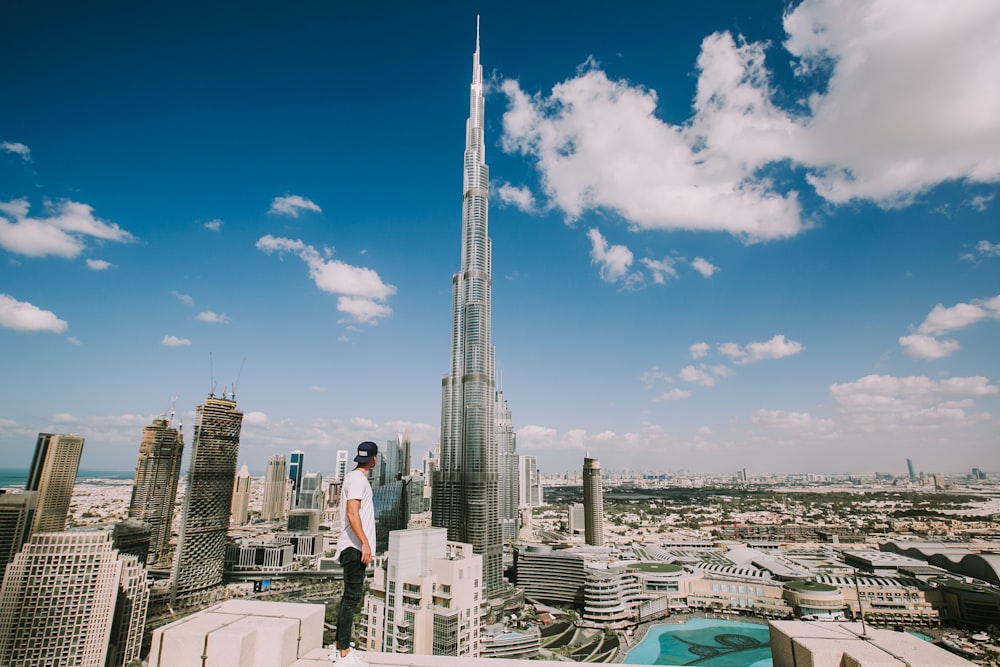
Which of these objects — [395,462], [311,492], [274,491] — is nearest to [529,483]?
[395,462]

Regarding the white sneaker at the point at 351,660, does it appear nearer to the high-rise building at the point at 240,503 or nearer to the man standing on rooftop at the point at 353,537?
the man standing on rooftop at the point at 353,537

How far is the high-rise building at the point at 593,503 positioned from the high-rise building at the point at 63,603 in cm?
3750

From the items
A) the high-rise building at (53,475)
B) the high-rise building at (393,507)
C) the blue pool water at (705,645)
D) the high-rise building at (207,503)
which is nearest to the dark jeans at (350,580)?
the blue pool water at (705,645)

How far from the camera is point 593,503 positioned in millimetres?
48344

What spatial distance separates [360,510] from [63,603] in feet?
87.4

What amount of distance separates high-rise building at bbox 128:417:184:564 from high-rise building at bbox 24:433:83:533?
1165cm

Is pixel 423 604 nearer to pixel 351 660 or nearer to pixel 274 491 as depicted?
pixel 351 660

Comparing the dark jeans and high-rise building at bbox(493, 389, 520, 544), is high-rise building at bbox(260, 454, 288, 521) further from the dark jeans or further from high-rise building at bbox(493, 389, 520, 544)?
the dark jeans

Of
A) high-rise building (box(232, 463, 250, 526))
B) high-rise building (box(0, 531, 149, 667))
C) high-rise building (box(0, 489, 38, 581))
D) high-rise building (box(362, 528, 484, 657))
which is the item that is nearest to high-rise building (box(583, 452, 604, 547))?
high-rise building (box(362, 528, 484, 657))

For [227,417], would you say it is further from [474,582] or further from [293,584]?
[474,582]

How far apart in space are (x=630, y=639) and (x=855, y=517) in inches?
2256

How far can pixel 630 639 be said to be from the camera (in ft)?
86.4

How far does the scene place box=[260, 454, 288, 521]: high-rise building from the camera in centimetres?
7844

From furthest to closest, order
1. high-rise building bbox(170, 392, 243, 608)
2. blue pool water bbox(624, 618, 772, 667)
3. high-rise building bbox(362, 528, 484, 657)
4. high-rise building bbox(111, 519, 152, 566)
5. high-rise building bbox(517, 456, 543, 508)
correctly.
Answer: high-rise building bbox(517, 456, 543, 508) < high-rise building bbox(170, 392, 243, 608) < high-rise building bbox(111, 519, 152, 566) < blue pool water bbox(624, 618, 772, 667) < high-rise building bbox(362, 528, 484, 657)
